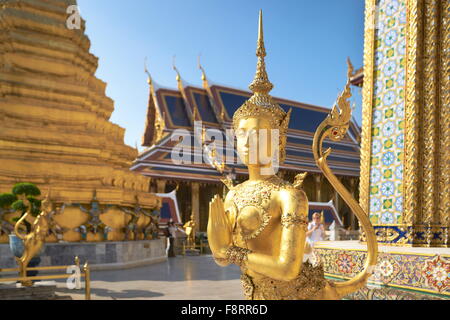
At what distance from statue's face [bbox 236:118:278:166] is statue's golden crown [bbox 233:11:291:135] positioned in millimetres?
37

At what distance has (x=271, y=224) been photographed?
6.75 feet

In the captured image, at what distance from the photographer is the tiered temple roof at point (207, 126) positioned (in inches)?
769

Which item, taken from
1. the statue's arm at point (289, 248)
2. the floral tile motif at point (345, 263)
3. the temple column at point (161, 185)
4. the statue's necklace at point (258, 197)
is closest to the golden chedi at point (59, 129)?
the floral tile motif at point (345, 263)

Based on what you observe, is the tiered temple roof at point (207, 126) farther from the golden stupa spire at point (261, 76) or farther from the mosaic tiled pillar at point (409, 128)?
the golden stupa spire at point (261, 76)

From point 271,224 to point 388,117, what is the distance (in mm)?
2336

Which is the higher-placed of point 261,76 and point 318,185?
point 261,76

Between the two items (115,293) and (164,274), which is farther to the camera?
(164,274)

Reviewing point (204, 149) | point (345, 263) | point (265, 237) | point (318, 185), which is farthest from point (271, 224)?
point (318, 185)

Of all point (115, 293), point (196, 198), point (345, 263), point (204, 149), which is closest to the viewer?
point (345, 263)

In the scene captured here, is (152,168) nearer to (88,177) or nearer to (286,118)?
(88,177)

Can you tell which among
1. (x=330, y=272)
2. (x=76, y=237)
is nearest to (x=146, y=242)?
(x=76, y=237)

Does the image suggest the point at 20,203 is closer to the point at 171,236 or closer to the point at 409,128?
the point at 409,128
